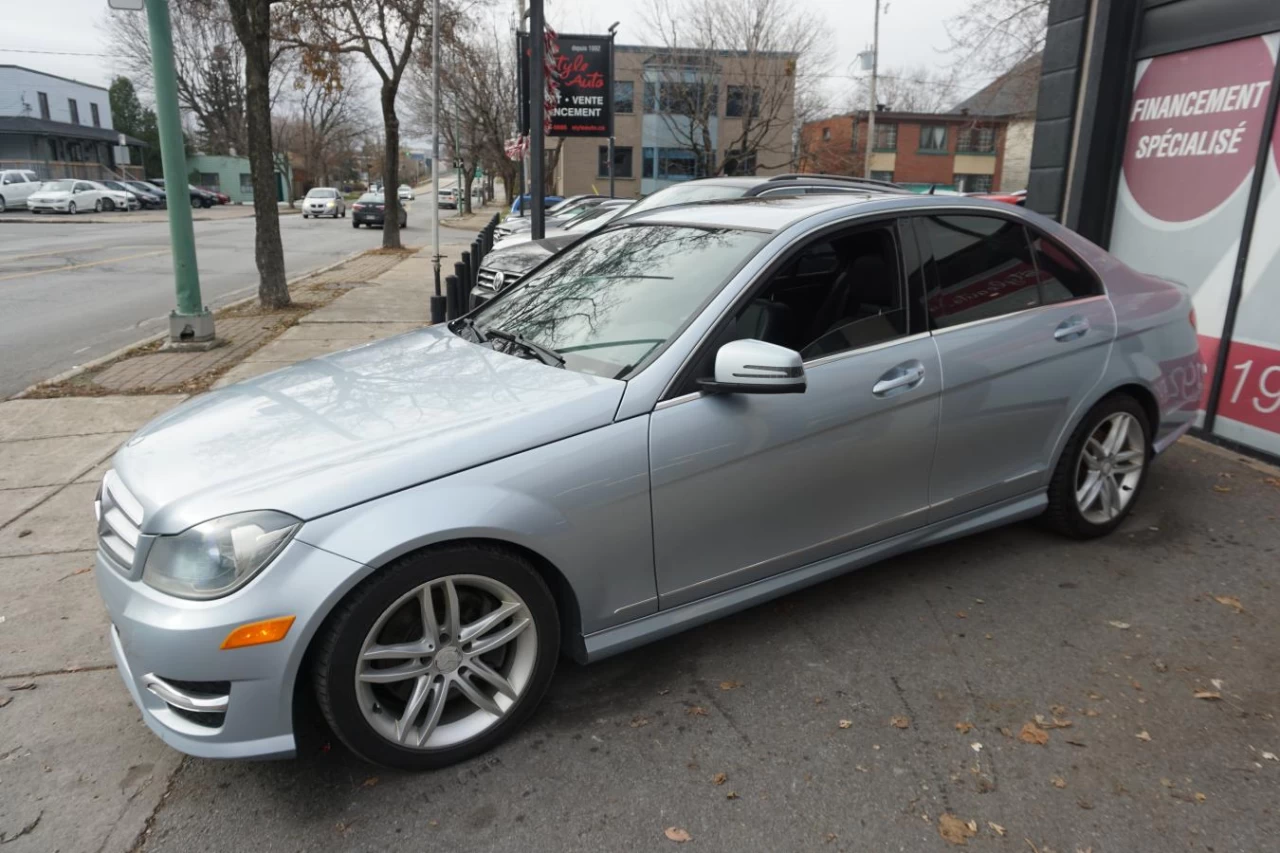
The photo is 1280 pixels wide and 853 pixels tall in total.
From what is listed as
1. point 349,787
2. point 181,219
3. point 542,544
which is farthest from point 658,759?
Result: point 181,219

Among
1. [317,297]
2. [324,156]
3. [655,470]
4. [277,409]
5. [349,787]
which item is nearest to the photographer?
[349,787]

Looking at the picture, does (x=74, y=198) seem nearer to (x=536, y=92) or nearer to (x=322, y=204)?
(x=322, y=204)

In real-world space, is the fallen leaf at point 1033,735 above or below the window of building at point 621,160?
below

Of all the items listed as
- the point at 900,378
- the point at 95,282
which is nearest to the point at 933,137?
the point at 95,282

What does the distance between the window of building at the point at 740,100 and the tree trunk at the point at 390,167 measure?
17.9 meters

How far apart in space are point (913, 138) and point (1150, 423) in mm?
57879

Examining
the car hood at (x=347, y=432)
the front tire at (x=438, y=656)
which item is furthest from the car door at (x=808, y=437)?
the front tire at (x=438, y=656)

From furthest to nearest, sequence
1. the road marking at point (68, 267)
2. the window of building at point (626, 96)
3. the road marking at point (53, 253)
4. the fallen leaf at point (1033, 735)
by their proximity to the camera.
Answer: the window of building at point (626, 96) → the road marking at point (53, 253) → the road marking at point (68, 267) → the fallen leaf at point (1033, 735)

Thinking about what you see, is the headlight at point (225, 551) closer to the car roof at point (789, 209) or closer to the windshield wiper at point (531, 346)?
the windshield wiper at point (531, 346)

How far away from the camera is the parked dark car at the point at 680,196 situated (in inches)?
292

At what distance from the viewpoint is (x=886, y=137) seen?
57.2m

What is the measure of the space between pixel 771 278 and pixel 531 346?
943 millimetres

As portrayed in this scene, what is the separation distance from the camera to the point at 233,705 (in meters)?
2.42

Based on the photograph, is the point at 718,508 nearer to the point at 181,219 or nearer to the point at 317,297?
the point at 181,219
